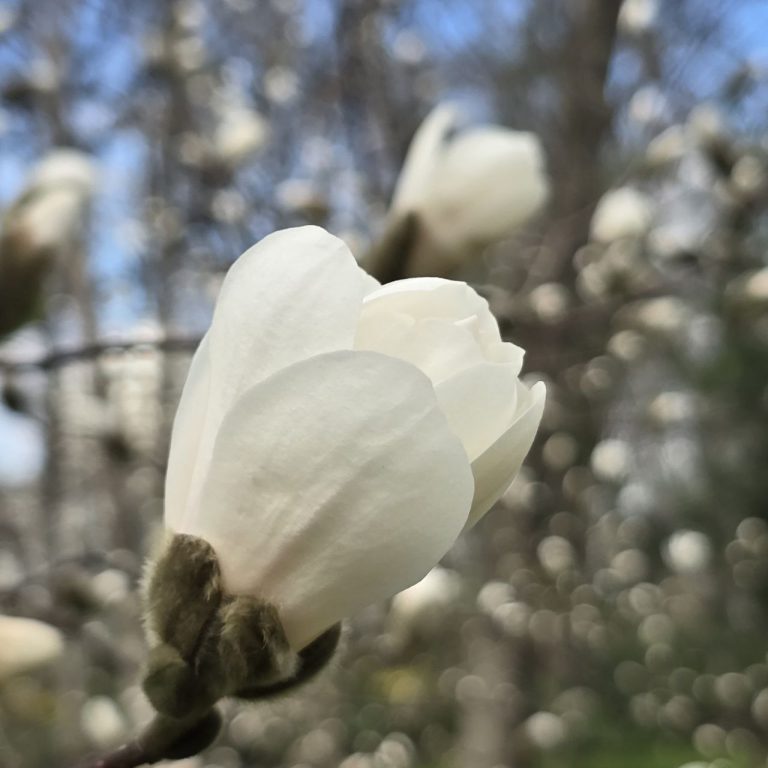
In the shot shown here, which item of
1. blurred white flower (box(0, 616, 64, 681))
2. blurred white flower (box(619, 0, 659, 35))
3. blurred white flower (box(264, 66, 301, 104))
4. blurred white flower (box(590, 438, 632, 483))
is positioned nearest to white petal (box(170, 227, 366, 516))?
blurred white flower (box(0, 616, 64, 681))

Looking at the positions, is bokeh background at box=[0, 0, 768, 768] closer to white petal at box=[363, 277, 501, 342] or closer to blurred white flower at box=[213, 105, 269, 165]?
blurred white flower at box=[213, 105, 269, 165]

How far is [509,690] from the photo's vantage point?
6.36 ft

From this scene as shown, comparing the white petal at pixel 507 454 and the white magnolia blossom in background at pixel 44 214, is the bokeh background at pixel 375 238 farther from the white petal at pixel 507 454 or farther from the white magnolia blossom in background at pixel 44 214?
the white petal at pixel 507 454

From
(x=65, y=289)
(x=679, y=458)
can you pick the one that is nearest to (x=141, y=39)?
(x=65, y=289)

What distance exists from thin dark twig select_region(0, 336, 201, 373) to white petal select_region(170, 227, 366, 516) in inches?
12.9

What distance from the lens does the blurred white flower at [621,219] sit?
4.39 ft

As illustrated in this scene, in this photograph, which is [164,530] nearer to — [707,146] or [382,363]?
[382,363]

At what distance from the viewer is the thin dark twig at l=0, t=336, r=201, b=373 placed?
609 mm

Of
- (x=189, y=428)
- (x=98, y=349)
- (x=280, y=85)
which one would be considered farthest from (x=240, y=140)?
(x=189, y=428)

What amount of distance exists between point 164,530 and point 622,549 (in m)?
3.14

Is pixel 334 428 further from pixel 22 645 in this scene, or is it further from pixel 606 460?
pixel 606 460

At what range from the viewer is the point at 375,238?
116 cm

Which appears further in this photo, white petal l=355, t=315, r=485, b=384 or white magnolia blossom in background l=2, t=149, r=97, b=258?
white magnolia blossom in background l=2, t=149, r=97, b=258

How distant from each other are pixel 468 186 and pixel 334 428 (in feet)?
1.73
